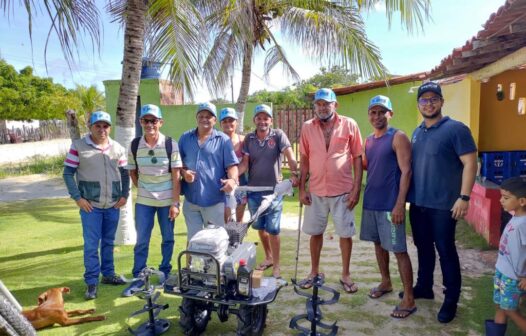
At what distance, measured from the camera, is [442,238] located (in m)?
3.37

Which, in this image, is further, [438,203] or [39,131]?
[39,131]

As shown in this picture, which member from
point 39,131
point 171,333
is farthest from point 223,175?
point 39,131

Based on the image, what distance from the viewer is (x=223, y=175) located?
398 centimetres

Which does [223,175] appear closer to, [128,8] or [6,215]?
[128,8]

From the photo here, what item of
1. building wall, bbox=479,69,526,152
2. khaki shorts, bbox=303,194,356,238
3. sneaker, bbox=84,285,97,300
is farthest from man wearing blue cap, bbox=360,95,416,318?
building wall, bbox=479,69,526,152

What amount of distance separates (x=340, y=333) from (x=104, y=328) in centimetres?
Result: 200

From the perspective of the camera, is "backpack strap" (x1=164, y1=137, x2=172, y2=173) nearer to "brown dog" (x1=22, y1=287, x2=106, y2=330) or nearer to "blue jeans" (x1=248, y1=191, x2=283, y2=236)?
"blue jeans" (x1=248, y1=191, x2=283, y2=236)

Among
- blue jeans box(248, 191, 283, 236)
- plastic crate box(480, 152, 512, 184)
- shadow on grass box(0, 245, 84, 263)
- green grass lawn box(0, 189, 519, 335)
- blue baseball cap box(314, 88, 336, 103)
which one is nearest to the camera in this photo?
green grass lawn box(0, 189, 519, 335)

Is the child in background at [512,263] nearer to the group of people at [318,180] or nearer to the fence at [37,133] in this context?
the group of people at [318,180]

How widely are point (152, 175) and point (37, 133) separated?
118 ft

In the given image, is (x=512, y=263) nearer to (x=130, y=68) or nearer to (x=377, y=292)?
(x=377, y=292)

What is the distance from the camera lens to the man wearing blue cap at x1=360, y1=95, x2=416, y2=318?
3500 millimetres

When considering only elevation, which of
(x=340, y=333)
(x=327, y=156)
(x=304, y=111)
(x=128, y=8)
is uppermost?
(x=128, y=8)

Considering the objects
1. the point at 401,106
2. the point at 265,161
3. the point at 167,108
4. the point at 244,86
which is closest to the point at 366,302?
the point at 265,161
